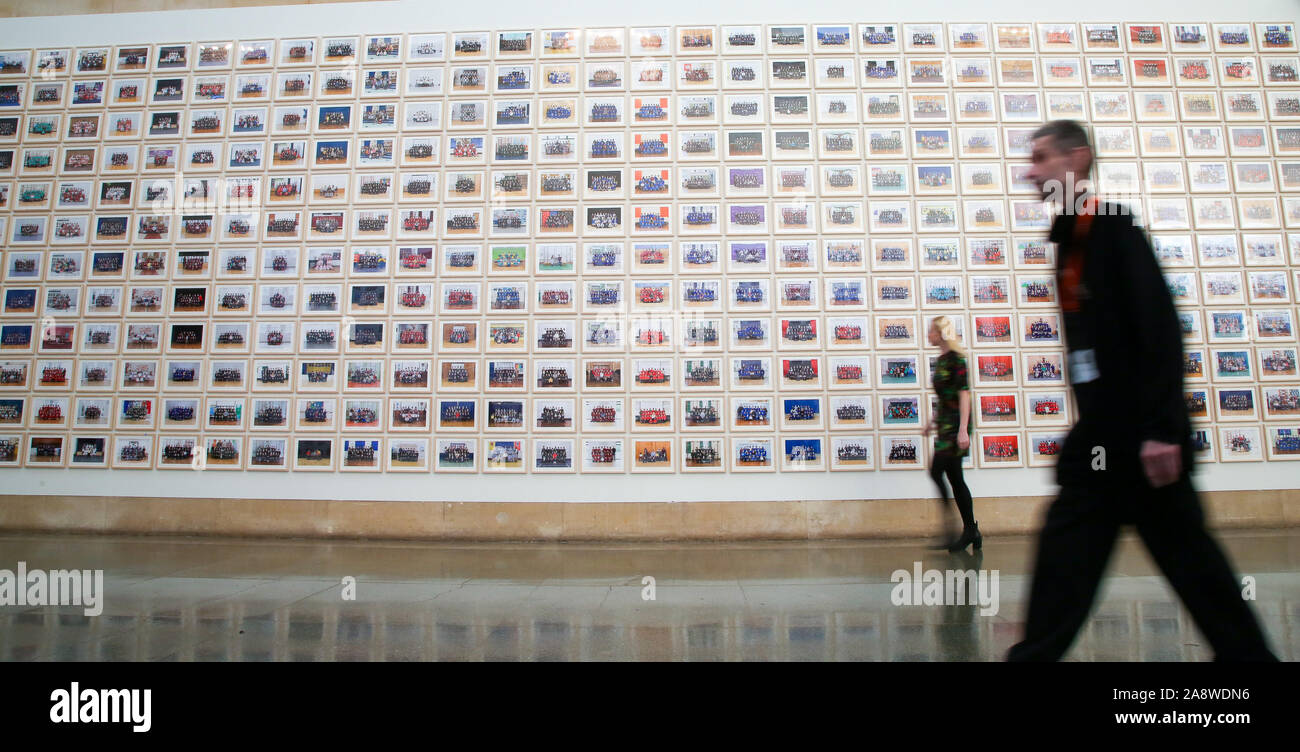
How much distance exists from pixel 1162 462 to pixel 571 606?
2.59 m

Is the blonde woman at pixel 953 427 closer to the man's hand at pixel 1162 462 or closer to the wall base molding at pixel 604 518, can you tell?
the wall base molding at pixel 604 518

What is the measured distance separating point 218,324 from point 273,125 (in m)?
1.84

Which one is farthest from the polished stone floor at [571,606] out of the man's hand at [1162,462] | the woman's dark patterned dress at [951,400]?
the man's hand at [1162,462]

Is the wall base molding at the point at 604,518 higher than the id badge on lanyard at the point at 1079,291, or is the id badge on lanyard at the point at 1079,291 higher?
the id badge on lanyard at the point at 1079,291

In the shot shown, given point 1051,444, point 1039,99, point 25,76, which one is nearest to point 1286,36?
point 1039,99

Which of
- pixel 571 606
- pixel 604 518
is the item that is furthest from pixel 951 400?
pixel 571 606

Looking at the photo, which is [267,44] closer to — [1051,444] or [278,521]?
[278,521]

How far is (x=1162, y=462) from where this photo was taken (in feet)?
5.40

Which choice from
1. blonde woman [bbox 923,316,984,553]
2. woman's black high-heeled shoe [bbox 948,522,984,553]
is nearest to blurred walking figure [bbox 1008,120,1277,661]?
blonde woman [bbox 923,316,984,553]

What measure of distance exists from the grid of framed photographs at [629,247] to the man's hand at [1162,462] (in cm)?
312

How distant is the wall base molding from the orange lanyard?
10.2ft

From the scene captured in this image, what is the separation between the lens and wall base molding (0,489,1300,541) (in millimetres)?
4707

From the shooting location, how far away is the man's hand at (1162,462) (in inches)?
64.5

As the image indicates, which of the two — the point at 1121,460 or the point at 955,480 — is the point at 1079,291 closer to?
the point at 1121,460
